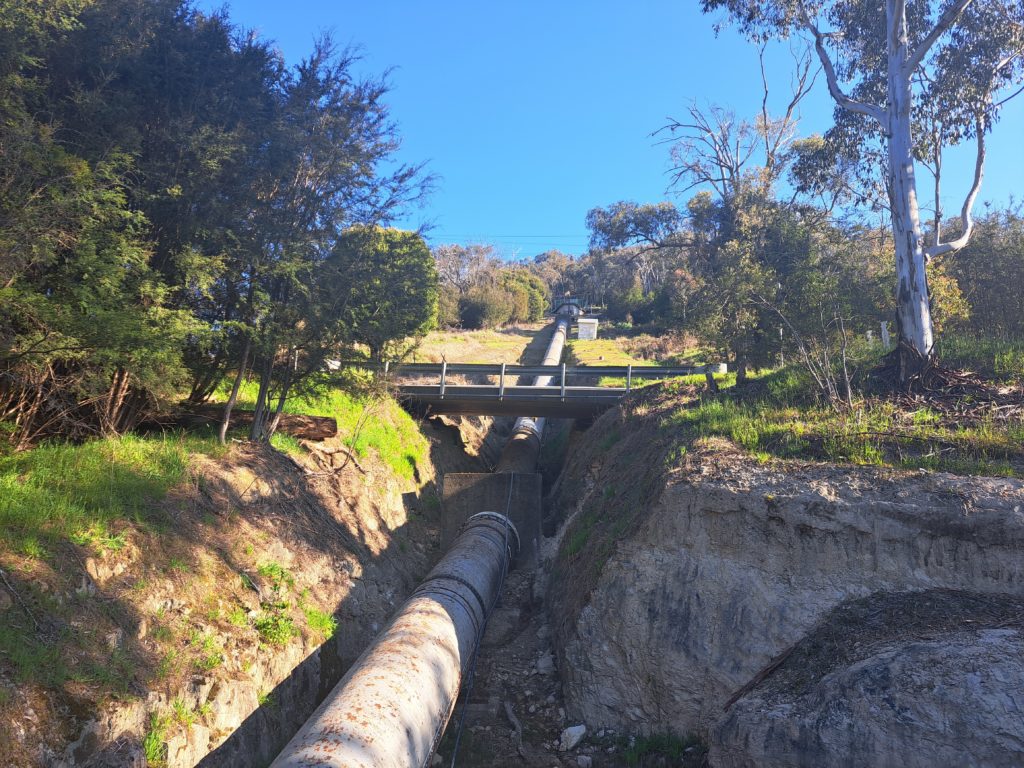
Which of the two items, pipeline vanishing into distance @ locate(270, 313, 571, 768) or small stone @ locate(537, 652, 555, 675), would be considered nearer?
pipeline vanishing into distance @ locate(270, 313, 571, 768)

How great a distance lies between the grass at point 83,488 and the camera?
612cm

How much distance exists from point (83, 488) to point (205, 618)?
6.78 ft

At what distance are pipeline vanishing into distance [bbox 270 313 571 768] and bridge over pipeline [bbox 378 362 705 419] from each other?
23.3 ft

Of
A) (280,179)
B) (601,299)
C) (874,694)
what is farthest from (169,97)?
(601,299)

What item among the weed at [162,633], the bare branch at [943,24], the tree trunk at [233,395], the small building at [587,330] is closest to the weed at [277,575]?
the weed at [162,633]

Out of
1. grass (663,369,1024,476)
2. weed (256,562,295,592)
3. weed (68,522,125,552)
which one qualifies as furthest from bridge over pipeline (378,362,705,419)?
weed (68,522,125,552)

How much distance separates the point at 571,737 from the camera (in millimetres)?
7660

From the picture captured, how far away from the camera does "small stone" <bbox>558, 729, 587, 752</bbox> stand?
24.9 feet

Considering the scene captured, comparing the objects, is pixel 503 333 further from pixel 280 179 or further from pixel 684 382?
pixel 280 179

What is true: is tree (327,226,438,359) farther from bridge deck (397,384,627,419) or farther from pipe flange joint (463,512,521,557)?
bridge deck (397,384,627,419)

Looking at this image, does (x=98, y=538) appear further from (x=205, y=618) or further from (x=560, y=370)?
(x=560, y=370)

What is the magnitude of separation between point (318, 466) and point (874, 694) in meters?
10.2

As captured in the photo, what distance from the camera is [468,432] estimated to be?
22484 millimetres

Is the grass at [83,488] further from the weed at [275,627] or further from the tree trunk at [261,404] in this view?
the tree trunk at [261,404]
